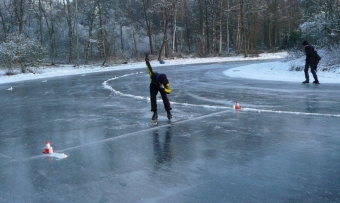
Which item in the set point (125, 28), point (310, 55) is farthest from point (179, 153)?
point (125, 28)

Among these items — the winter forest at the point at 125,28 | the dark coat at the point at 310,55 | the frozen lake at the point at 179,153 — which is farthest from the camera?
the winter forest at the point at 125,28

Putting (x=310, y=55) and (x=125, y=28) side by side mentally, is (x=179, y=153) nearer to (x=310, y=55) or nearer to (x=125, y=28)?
(x=310, y=55)

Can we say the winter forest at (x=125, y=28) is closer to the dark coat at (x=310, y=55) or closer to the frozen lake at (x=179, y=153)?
the dark coat at (x=310, y=55)

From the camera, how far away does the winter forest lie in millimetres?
45031

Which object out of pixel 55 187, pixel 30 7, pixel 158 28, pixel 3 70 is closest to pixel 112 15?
pixel 158 28

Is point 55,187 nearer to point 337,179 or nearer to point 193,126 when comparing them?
point 337,179

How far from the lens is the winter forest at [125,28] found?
45.0 metres

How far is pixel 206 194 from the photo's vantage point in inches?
201

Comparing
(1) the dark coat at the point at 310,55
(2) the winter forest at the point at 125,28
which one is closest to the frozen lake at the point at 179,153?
(1) the dark coat at the point at 310,55

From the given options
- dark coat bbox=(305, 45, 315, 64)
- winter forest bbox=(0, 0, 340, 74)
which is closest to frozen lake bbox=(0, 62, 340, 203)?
dark coat bbox=(305, 45, 315, 64)

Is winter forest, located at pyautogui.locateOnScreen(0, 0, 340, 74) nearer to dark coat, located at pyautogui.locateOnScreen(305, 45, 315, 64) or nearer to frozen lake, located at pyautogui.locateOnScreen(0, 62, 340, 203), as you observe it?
dark coat, located at pyautogui.locateOnScreen(305, 45, 315, 64)

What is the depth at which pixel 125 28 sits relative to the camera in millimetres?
71062

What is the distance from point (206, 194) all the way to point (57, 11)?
58.1 metres

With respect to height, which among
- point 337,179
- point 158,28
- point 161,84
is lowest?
point 337,179
